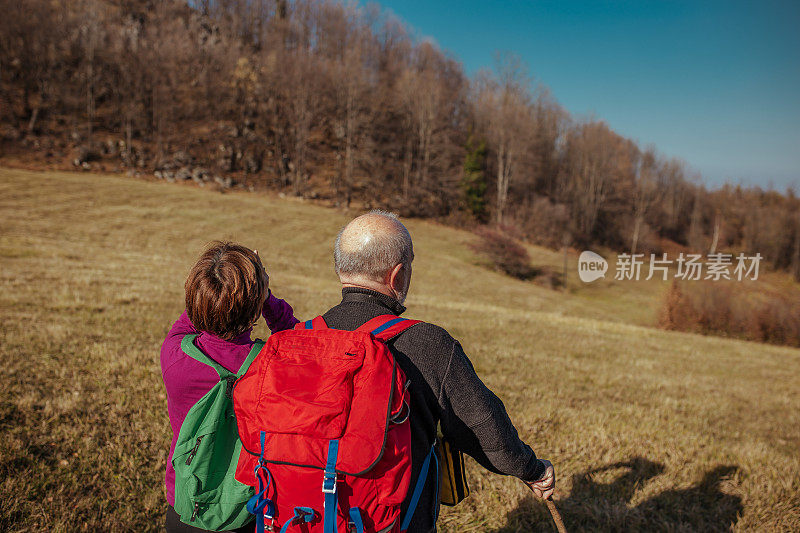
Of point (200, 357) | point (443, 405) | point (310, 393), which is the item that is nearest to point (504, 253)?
point (443, 405)

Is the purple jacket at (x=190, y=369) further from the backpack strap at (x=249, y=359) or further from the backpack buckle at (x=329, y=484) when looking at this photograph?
the backpack buckle at (x=329, y=484)

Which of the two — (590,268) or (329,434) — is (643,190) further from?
(329,434)

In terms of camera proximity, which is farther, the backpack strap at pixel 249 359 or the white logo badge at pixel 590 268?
the white logo badge at pixel 590 268

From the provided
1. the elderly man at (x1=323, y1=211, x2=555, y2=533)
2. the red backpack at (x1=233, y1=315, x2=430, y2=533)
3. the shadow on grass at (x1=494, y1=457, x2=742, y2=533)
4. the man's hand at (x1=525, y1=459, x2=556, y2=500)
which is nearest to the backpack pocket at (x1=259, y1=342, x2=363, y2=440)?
the red backpack at (x1=233, y1=315, x2=430, y2=533)

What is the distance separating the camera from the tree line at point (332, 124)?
49.0 meters

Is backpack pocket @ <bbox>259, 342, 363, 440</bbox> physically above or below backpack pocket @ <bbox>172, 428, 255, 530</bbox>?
above

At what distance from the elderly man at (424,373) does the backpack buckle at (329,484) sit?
41cm

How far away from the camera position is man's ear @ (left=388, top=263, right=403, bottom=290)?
2.03 m

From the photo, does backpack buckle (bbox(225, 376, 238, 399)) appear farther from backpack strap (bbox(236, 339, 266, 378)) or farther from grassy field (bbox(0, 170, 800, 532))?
grassy field (bbox(0, 170, 800, 532))

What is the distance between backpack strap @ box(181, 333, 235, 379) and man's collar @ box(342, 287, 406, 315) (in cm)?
64

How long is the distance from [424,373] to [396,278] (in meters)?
0.47

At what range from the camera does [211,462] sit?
1915 millimetres

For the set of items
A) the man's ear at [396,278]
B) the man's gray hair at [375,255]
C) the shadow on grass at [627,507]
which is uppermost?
the man's gray hair at [375,255]

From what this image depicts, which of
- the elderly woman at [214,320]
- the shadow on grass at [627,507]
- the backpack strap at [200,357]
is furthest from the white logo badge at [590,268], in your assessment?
the backpack strap at [200,357]
